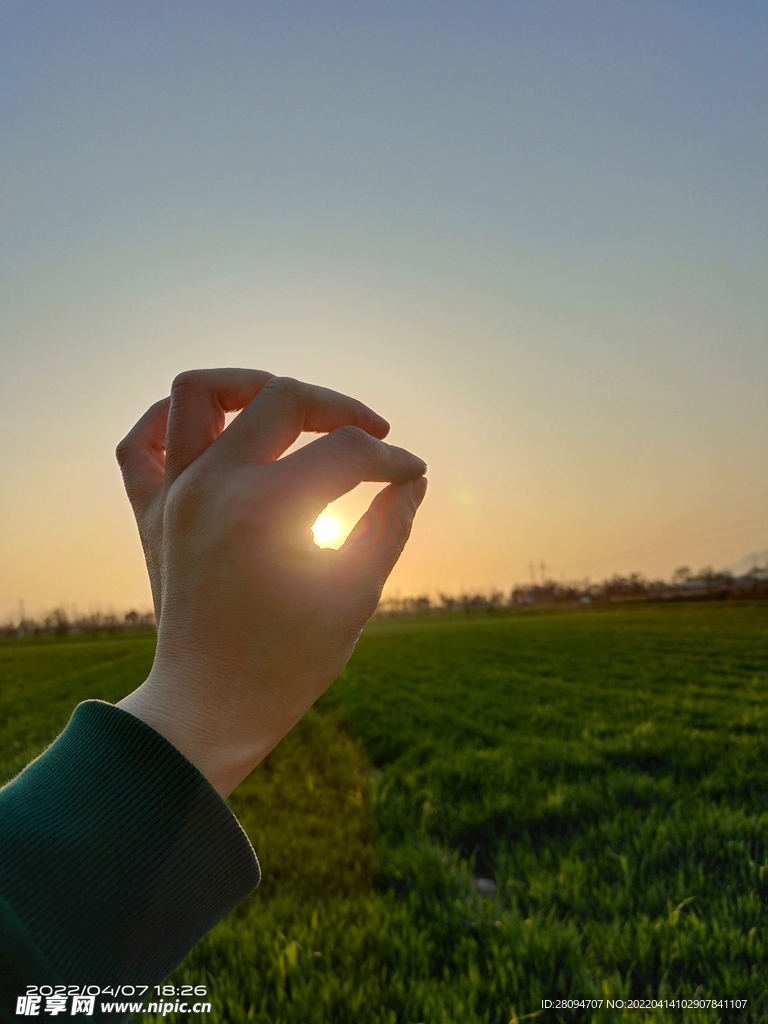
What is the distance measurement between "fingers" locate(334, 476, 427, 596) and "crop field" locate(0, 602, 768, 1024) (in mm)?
2425

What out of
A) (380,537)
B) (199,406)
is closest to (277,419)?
(199,406)

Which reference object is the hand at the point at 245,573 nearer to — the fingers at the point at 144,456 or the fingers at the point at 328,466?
the fingers at the point at 328,466

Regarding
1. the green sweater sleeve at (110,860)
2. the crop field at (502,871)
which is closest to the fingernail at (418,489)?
the green sweater sleeve at (110,860)

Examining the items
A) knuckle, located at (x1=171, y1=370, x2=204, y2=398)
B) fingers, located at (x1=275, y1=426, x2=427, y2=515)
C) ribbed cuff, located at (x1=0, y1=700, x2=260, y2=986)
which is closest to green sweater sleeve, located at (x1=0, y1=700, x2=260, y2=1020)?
ribbed cuff, located at (x1=0, y1=700, x2=260, y2=986)

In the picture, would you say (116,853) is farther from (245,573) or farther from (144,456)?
(144,456)

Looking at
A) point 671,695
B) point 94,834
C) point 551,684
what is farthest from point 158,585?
point 551,684

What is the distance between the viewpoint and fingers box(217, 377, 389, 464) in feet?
3.20

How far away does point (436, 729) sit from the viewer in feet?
32.9

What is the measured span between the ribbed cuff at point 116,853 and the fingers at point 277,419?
382 mm

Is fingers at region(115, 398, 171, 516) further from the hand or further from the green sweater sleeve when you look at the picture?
the green sweater sleeve

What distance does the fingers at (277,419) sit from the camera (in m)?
0.98

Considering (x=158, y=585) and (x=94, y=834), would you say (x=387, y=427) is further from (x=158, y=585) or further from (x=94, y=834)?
(x=94, y=834)

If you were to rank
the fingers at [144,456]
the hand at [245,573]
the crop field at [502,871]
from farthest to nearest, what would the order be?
1. the crop field at [502,871]
2. the fingers at [144,456]
3. the hand at [245,573]

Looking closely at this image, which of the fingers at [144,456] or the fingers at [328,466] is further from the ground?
the fingers at [144,456]
